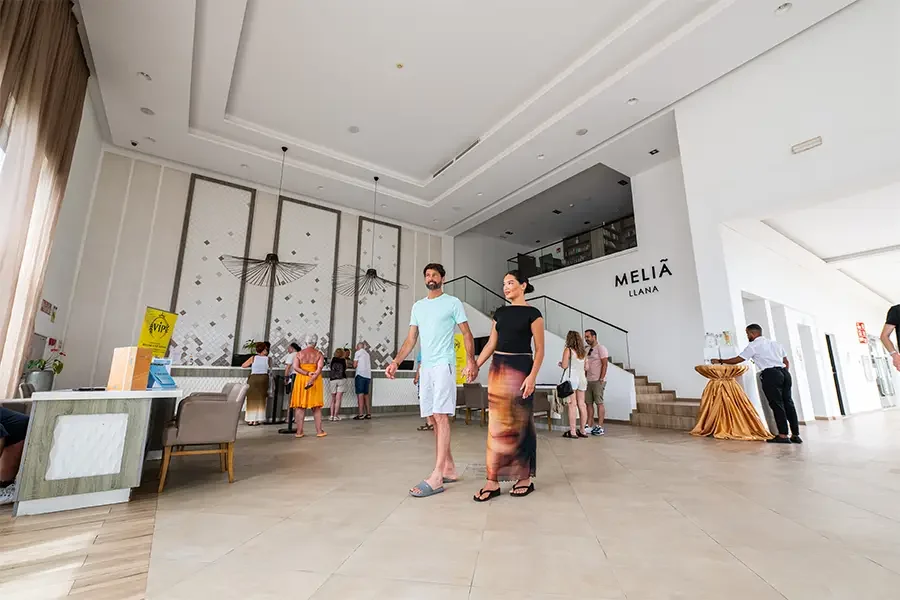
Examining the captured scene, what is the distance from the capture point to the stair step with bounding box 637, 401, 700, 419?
6473 millimetres

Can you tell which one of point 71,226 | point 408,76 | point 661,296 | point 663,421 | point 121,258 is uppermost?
point 408,76

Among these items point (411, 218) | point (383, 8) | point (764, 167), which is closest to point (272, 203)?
point (411, 218)

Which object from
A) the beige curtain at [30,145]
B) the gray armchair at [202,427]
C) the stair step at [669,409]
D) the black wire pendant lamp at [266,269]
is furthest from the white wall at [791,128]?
the beige curtain at [30,145]

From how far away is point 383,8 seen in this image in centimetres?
520

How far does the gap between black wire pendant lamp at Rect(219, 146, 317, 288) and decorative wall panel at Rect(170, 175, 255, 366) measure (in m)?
0.15

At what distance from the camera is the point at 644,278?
8.98 m

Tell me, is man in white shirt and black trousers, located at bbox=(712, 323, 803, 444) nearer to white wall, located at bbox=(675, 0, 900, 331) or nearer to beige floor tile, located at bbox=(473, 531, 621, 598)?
white wall, located at bbox=(675, 0, 900, 331)

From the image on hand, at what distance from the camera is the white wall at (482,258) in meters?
13.3

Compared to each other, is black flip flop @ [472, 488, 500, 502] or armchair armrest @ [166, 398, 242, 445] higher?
armchair armrest @ [166, 398, 242, 445]

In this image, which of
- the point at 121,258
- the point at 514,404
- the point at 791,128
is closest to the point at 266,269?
the point at 121,258

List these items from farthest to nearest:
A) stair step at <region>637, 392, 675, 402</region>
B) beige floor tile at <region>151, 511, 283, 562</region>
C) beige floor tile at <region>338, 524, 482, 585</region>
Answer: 1. stair step at <region>637, 392, 675, 402</region>
2. beige floor tile at <region>151, 511, 283, 562</region>
3. beige floor tile at <region>338, 524, 482, 585</region>

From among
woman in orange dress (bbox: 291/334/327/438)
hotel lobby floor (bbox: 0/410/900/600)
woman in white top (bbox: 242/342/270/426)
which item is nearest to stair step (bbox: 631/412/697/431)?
hotel lobby floor (bbox: 0/410/900/600)

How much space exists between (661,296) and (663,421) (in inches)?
118

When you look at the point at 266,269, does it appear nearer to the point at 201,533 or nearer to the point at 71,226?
the point at 71,226
